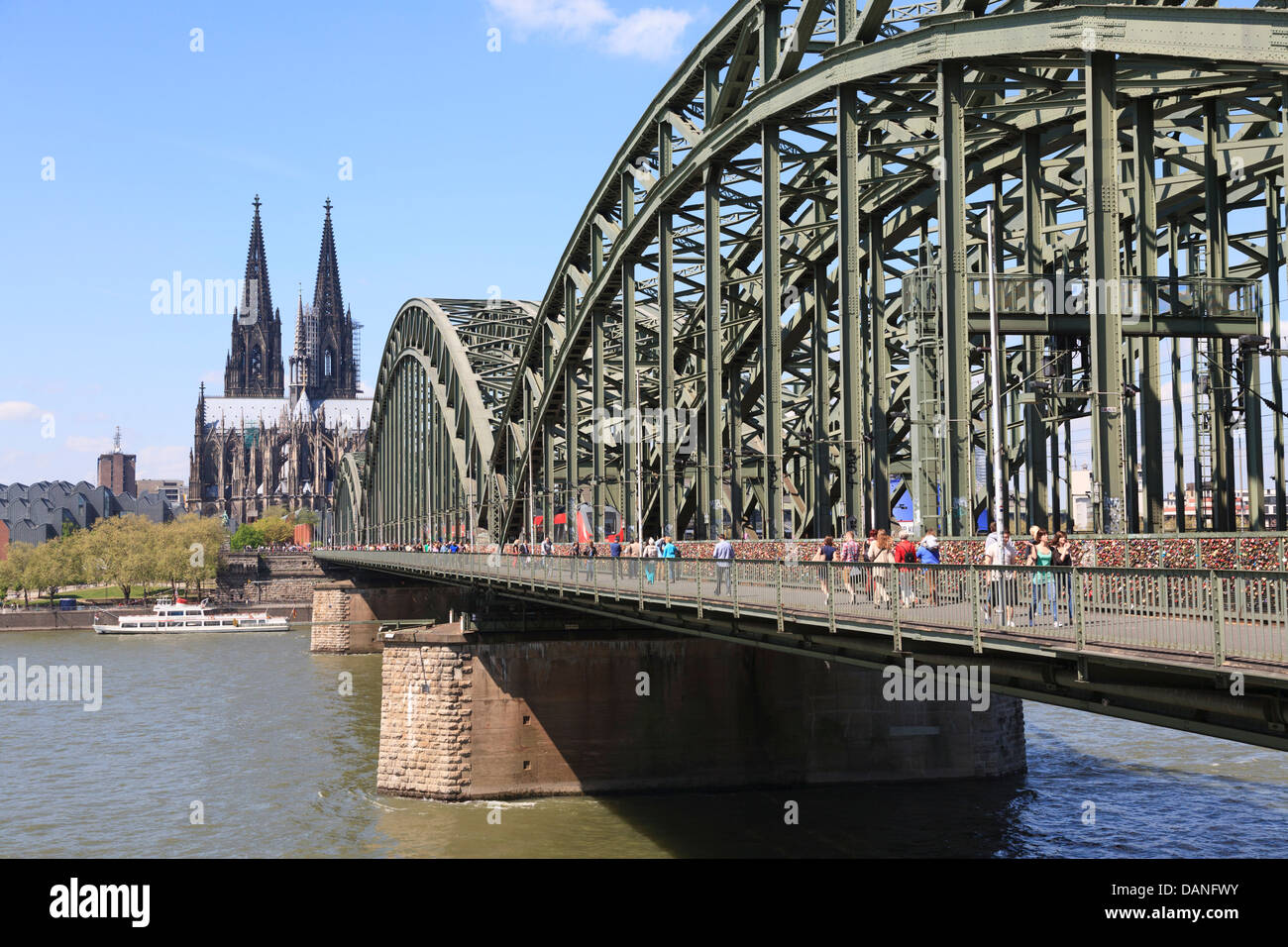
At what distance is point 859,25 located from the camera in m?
28.7

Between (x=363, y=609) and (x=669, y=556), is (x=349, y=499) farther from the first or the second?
(x=669, y=556)

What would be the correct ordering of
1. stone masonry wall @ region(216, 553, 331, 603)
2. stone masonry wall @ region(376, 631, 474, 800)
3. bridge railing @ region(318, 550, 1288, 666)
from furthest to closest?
Result: stone masonry wall @ region(216, 553, 331, 603) → stone masonry wall @ region(376, 631, 474, 800) → bridge railing @ region(318, 550, 1288, 666)

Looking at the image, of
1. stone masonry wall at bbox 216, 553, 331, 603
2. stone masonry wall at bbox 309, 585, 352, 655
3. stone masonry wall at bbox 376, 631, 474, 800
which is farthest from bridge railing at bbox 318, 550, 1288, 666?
stone masonry wall at bbox 216, 553, 331, 603

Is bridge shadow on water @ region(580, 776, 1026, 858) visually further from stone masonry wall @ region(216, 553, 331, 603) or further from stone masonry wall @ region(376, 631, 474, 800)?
stone masonry wall @ region(216, 553, 331, 603)

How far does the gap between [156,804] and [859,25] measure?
2645 centimetres

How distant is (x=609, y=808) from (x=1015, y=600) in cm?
2130

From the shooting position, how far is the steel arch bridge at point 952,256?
76.2ft

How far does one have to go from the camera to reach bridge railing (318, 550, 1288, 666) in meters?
12.1

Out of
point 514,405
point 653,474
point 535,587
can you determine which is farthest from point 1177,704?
point 514,405

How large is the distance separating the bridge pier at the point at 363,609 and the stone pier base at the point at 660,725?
4880cm

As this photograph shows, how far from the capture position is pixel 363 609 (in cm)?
9525

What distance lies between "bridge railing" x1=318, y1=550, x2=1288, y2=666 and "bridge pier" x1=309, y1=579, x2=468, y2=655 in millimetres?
65268

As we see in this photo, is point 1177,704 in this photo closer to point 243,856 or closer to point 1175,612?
point 1175,612

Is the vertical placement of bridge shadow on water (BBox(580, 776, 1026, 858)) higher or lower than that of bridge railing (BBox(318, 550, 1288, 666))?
lower
